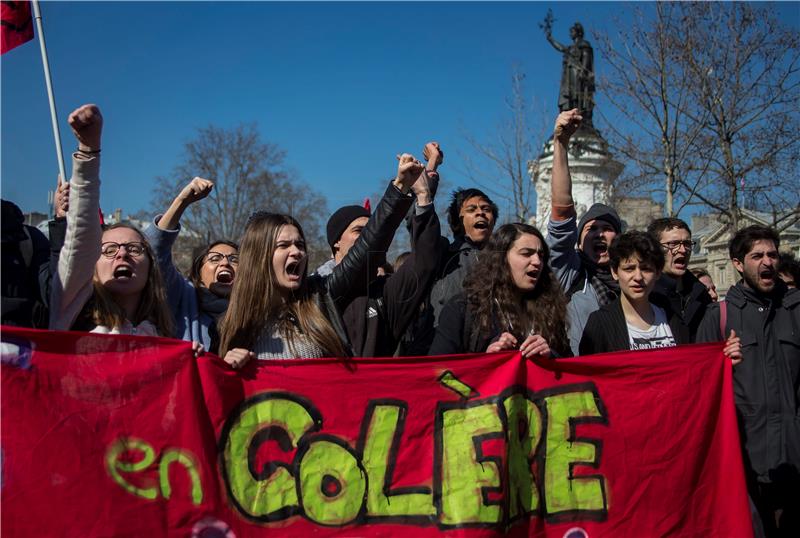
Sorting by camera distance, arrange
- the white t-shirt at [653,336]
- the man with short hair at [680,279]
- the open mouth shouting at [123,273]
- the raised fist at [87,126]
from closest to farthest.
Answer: the raised fist at [87,126] < the open mouth shouting at [123,273] < the white t-shirt at [653,336] < the man with short hair at [680,279]

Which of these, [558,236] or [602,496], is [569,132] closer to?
[558,236]

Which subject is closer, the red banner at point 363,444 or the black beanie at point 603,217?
the red banner at point 363,444

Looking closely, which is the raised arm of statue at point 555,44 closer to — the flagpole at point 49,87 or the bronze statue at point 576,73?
the bronze statue at point 576,73

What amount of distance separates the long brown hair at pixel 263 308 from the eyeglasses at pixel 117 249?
0.50 m

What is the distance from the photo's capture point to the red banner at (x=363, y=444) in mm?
3068

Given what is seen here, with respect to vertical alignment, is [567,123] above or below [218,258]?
above

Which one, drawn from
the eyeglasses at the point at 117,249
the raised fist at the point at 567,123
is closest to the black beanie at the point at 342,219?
the raised fist at the point at 567,123

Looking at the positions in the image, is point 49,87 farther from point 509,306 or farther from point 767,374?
point 767,374

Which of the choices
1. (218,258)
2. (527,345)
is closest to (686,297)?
(527,345)

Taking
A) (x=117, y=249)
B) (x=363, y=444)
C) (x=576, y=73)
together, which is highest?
(x=576, y=73)

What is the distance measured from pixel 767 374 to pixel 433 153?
2.24 metres

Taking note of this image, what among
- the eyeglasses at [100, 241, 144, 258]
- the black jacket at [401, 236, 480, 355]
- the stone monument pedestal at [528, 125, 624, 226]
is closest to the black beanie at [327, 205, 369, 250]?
the black jacket at [401, 236, 480, 355]

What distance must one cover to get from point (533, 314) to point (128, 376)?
1885 mm

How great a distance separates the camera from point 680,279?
16.3 feet
